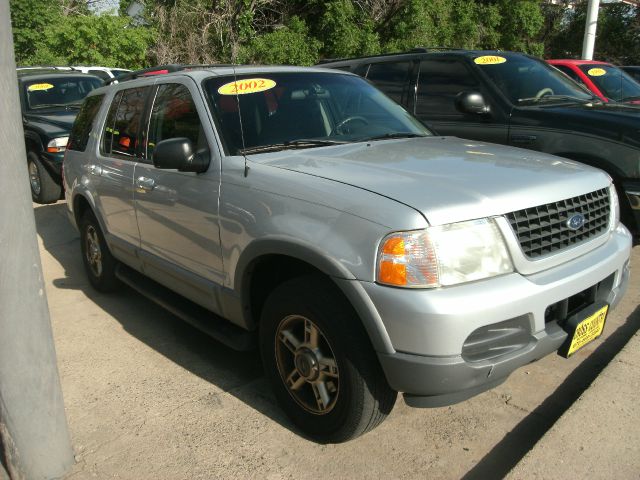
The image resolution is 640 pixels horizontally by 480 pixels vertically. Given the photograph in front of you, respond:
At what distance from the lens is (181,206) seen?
3.59 m

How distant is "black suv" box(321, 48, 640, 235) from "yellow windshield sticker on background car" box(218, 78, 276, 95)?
2.24 metres

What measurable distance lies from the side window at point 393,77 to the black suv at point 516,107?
1cm

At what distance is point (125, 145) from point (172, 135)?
75 centimetres

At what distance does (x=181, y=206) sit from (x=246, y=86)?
0.81m

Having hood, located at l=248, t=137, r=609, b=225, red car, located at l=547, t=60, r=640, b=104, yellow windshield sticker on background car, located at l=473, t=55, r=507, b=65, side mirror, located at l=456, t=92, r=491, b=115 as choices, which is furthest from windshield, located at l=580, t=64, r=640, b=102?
hood, located at l=248, t=137, r=609, b=225

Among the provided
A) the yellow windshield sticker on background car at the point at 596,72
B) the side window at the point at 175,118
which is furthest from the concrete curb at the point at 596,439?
the yellow windshield sticker on background car at the point at 596,72

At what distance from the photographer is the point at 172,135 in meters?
3.87

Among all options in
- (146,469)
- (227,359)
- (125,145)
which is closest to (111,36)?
(125,145)

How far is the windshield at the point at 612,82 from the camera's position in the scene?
9.05m

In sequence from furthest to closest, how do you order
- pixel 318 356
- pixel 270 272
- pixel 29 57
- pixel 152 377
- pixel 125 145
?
1. pixel 29 57
2. pixel 125 145
3. pixel 152 377
4. pixel 270 272
5. pixel 318 356

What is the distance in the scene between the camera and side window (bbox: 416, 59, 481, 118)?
234 inches

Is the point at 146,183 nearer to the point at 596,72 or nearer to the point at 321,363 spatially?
the point at 321,363

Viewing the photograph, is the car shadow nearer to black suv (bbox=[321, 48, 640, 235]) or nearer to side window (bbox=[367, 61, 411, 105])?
black suv (bbox=[321, 48, 640, 235])

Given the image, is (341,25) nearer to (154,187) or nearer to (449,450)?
(154,187)
